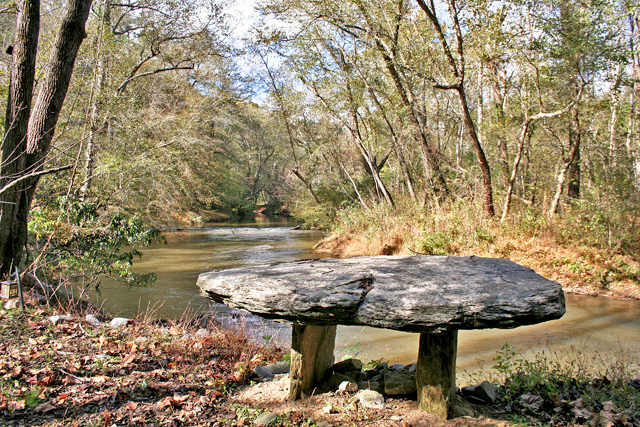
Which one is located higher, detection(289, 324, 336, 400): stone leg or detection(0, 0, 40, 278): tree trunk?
detection(0, 0, 40, 278): tree trunk

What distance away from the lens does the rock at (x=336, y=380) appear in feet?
10.8

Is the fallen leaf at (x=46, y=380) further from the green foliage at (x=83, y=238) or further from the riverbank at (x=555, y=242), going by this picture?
the riverbank at (x=555, y=242)

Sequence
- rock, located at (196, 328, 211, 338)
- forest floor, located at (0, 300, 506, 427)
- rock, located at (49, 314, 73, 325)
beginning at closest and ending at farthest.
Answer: forest floor, located at (0, 300, 506, 427) < rock, located at (49, 314, 73, 325) < rock, located at (196, 328, 211, 338)

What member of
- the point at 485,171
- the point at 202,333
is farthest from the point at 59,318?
the point at 485,171

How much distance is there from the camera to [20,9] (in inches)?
198

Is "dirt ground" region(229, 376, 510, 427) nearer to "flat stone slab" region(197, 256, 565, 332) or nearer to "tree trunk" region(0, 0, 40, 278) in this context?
"flat stone slab" region(197, 256, 565, 332)

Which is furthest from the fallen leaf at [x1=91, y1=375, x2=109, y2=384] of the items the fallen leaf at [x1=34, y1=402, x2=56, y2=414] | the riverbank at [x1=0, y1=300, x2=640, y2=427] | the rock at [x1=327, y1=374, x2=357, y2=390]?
the rock at [x1=327, y1=374, x2=357, y2=390]

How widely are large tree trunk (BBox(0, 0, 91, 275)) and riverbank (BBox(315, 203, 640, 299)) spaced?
5.99 m

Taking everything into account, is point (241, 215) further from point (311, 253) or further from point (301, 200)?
point (311, 253)

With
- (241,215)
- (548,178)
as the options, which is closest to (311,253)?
(548,178)

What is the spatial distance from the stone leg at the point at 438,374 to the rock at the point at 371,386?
1.61 ft

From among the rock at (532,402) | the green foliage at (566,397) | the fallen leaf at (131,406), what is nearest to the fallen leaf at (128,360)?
the fallen leaf at (131,406)

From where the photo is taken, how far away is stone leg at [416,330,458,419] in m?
2.76

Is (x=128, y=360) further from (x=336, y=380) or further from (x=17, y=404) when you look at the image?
(x=336, y=380)
